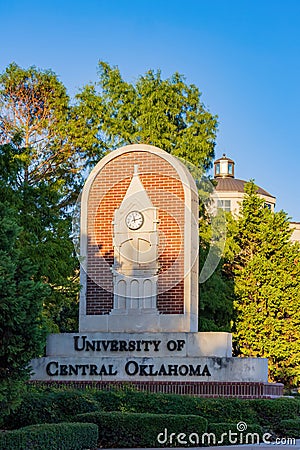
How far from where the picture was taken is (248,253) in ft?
135

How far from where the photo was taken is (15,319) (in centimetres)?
1196

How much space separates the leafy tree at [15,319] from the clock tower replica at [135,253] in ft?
23.2

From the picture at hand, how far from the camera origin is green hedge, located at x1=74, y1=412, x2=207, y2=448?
14.0m

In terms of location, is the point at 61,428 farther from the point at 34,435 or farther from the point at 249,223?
the point at 249,223

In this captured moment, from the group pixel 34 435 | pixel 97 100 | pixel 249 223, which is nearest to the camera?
pixel 34 435

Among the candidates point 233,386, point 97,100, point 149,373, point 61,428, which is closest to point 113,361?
point 149,373

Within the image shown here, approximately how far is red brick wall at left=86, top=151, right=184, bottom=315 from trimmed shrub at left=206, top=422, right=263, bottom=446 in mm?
4867

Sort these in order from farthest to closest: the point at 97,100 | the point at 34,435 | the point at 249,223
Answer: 1. the point at 249,223
2. the point at 97,100
3. the point at 34,435

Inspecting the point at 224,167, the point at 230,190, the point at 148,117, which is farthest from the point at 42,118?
the point at 224,167

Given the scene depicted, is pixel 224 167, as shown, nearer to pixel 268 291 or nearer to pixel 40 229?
pixel 268 291

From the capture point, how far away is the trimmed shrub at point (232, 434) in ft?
47.5

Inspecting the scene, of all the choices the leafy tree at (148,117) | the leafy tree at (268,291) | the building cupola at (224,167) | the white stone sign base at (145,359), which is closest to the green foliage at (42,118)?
the leafy tree at (148,117)

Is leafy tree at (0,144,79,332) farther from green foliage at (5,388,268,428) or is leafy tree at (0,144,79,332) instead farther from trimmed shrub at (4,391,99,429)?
trimmed shrub at (4,391,99,429)

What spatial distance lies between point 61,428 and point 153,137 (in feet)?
77.9
